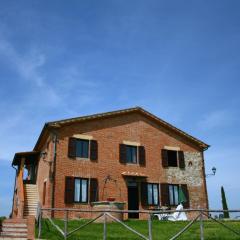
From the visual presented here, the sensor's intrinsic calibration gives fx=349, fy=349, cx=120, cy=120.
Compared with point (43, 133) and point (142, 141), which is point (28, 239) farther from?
point (142, 141)

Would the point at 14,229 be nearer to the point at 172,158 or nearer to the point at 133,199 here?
the point at 133,199

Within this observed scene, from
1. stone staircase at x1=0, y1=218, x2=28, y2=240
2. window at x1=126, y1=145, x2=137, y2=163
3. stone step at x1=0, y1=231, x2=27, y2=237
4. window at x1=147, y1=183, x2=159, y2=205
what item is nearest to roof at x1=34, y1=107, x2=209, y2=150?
window at x1=126, y1=145, x2=137, y2=163

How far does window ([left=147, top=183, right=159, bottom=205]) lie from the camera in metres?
24.4

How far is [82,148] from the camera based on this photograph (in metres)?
23.3

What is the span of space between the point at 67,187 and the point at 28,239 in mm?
8531

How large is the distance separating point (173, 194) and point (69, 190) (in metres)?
8.15

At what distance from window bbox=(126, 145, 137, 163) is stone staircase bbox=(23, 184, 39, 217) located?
6948 mm

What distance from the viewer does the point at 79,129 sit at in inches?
920

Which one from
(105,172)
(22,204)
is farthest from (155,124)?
(22,204)

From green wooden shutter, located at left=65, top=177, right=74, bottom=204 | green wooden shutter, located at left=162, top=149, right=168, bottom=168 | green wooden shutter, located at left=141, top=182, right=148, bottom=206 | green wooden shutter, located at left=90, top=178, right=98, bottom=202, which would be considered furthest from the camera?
green wooden shutter, located at left=162, top=149, right=168, bottom=168

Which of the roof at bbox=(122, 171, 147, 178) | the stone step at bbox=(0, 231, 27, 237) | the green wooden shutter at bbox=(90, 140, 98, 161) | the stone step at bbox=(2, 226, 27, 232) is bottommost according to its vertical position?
the stone step at bbox=(0, 231, 27, 237)

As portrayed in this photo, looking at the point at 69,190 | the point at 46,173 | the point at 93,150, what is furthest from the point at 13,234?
the point at 93,150

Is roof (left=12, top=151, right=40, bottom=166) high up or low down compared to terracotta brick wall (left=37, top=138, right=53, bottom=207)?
up

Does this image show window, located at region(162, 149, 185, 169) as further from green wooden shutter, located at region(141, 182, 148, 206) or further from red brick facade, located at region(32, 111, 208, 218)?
green wooden shutter, located at region(141, 182, 148, 206)
